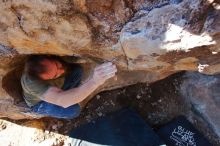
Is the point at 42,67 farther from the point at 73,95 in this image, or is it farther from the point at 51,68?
the point at 73,95

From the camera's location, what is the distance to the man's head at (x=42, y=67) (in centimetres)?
194

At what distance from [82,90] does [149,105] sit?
2.61 ft

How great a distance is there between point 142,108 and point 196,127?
0.35m

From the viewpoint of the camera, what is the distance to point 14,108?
8.14 feet

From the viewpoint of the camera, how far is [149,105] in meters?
2.66

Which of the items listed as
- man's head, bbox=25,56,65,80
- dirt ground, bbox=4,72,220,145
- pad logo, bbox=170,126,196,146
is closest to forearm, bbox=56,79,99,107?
man's head, bbox=25,56,65,80

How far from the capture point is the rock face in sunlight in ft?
5.24

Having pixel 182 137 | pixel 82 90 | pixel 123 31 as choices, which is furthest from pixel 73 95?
pixel 182 137

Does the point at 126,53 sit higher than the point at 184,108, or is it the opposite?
the point at 126,53

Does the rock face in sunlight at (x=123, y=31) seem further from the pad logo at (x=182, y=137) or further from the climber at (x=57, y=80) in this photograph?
the pad logo at (x=182, y=137)

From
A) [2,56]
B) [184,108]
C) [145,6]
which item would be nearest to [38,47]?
[2,56]

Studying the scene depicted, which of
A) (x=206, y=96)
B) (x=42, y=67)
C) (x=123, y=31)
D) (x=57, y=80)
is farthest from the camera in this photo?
(x=206, y=96)

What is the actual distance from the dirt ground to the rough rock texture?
0.15ft

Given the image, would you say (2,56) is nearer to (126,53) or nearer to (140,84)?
(126,53)
